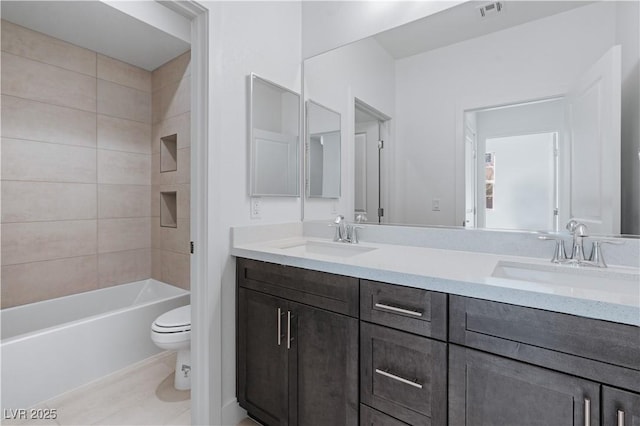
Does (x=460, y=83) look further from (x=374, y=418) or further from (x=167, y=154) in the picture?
(x=167, y=154)

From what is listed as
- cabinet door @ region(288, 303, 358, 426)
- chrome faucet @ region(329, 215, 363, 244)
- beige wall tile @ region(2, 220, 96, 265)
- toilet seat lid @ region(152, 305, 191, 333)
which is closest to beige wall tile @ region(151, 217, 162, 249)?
beige wall tile @ region(2, 220, 96, 265)

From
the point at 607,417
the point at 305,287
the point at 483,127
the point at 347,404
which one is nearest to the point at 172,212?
the point at 305,287

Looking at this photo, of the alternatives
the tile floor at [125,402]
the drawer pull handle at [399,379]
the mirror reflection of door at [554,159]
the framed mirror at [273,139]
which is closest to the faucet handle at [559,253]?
the mirror reflection of door at [554,159]

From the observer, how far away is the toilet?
1.84 meters

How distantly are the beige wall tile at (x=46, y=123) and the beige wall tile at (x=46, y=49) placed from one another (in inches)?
13.7

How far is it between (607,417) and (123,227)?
3355 millimetres

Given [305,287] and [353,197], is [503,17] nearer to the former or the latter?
[353,197]

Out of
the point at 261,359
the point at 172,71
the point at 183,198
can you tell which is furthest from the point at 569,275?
the point at 172,71

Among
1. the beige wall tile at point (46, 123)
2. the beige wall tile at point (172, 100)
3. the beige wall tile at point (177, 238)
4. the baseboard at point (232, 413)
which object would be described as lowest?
the baseboard at point (232, 413)

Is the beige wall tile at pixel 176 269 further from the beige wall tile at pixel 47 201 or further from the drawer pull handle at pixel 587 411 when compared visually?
the drawer pull handle at pixel 587 411

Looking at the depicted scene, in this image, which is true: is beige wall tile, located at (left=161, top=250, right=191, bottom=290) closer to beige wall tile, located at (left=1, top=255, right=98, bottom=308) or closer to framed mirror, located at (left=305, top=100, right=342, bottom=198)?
beige wall tile, located at (left=1, top=255, right=98, bottom=308)

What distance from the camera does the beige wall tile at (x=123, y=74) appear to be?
8.98 ft

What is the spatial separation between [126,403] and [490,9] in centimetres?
279

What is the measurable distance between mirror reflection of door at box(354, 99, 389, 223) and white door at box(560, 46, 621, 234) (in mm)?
841
